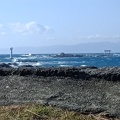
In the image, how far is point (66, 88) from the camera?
718 centimetres

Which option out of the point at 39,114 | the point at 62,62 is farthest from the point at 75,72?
the point at 62,62

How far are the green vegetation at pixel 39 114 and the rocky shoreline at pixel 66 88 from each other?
39cm

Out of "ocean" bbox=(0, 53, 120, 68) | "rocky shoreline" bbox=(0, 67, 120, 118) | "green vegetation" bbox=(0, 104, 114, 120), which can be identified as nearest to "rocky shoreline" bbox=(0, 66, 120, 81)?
"rocky shoreline" bbox=(0, 67, 120, 118)

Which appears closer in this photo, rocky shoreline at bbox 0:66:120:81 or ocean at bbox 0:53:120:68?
rocky shoreline at bbox 0:66:120:81

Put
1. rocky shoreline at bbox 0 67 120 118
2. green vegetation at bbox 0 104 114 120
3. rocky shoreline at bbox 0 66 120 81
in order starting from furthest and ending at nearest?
rocky shoreline at bbox 0 66 120 81, rocky shoreline at bbox 0 67 120 118, green vegetation at bbox 0 104 114 120

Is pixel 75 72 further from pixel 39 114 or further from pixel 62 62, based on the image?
pixel 62 62

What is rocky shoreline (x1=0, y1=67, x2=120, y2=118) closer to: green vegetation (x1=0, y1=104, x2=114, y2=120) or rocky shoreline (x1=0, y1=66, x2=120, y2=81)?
rocky shoreline (x1=0, y1=66, x2=120, y2=81)

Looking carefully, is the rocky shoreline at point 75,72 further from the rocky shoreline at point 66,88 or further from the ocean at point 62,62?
the ocean at point 62,62

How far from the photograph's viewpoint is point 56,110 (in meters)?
5.68

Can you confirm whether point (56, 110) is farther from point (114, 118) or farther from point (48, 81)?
point (48, 81)

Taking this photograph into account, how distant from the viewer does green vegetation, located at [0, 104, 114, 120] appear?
5.30 meters

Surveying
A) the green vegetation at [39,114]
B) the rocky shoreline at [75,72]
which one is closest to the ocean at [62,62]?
the rocky shoreline at [75,72]

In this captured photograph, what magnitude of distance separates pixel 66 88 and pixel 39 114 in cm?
180

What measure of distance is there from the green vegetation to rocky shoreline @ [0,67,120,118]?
386 millimetres
